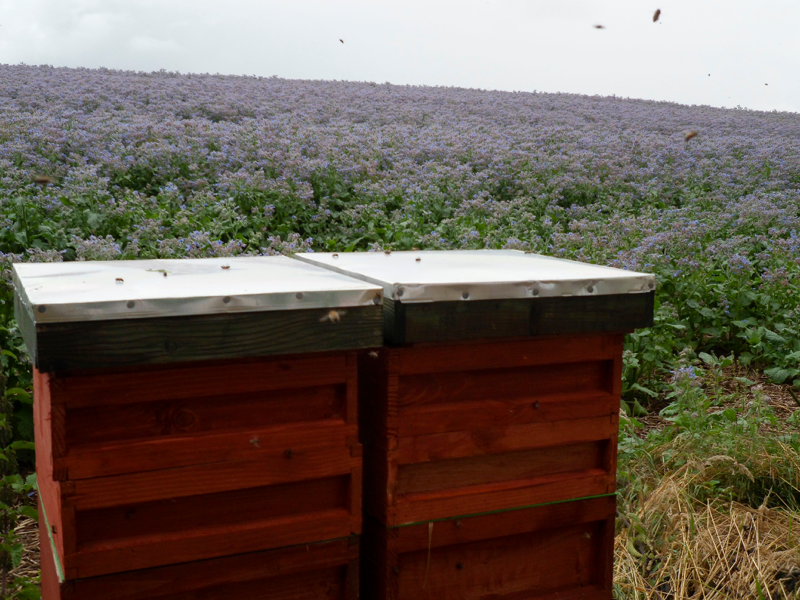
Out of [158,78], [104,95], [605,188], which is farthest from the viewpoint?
[158,78]

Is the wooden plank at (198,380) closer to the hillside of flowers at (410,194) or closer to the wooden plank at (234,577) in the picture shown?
the wooden plank at (234,577)

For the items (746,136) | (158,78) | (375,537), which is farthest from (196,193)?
(746,136)

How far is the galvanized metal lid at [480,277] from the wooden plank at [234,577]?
23.7 inches

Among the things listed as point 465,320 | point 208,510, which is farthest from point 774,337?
point 208,510

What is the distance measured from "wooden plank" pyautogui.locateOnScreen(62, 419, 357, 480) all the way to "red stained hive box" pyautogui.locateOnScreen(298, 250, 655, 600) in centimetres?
15

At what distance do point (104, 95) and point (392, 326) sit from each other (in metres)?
10.0

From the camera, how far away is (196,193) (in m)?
6.21

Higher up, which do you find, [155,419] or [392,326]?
[392,326]

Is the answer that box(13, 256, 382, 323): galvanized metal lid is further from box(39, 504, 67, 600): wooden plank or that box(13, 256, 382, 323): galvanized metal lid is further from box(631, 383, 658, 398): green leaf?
box(631, 383, 658, 398): green leaf

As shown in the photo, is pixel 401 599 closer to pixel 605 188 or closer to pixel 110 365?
pixel 110 365

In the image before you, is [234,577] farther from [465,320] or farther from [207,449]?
[465,320]

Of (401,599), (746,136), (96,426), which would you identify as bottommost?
(401,599)

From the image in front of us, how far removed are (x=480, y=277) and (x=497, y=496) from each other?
53cm

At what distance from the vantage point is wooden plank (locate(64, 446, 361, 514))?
156 cm
